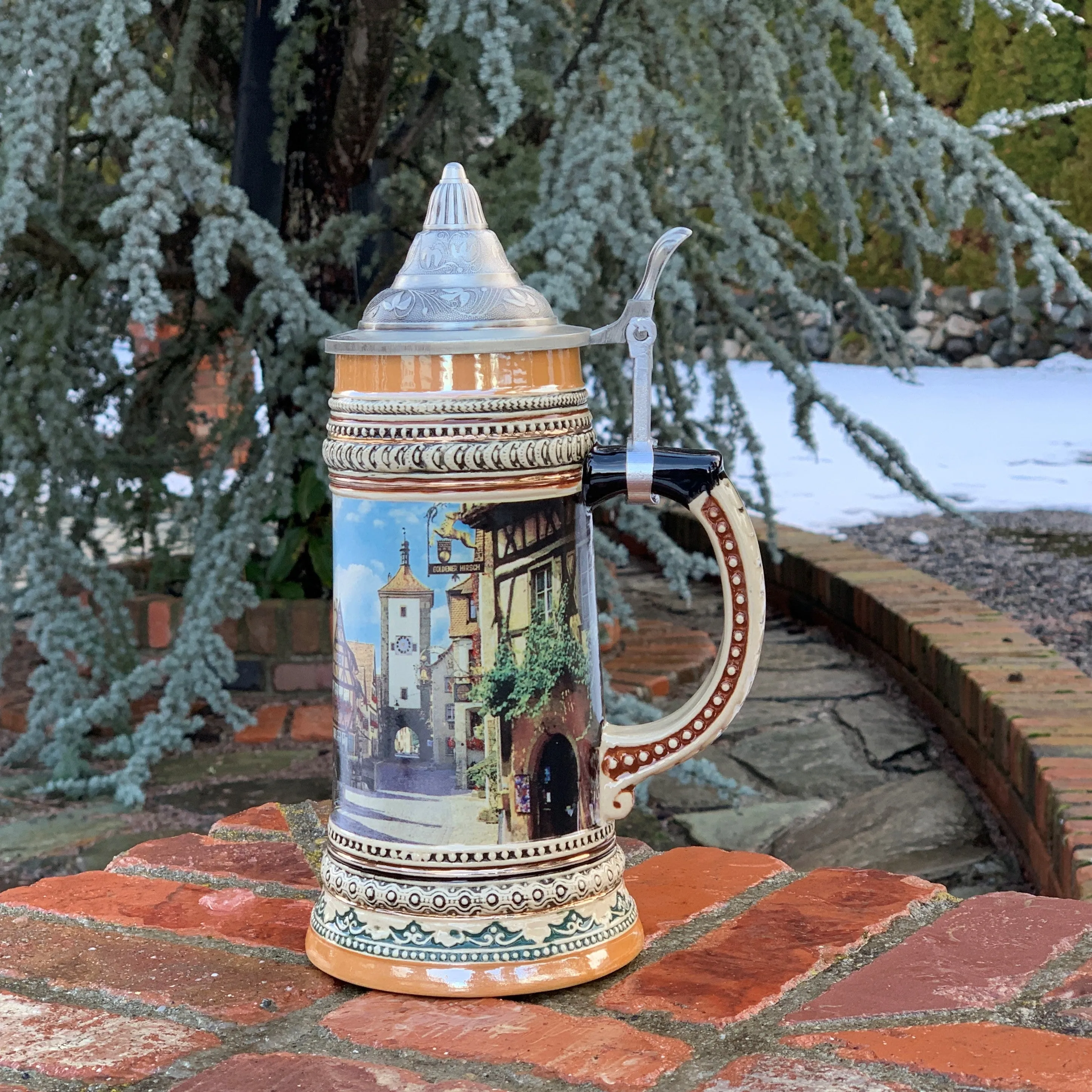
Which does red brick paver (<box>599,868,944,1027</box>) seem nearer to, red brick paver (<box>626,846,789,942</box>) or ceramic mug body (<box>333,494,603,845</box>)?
red brick paver (<box>626,846,789,942</box>)

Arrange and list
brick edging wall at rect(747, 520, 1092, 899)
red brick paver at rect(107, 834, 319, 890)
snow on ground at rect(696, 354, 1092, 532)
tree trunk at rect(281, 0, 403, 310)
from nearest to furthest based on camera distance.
→ red brick paver at rect(107, 834, 319, 890), brick edging wall at rect(747, 520, 1092, 899), tree trunk at rect(281, 0, 403, 310), snow on ground at rect(696, 354, 1092, 532)

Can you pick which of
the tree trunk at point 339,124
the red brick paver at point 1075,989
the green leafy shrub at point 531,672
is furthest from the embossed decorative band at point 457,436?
the tree trunk at point 339,124

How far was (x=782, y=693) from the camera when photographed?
3514 millimetres

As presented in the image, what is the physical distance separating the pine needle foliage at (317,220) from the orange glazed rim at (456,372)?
1.00m

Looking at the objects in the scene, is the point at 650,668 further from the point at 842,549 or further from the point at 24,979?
the point at 24,979

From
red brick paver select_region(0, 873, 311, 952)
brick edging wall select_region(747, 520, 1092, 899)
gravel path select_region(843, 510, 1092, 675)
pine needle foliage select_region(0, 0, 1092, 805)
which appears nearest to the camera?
red brick paver select_region(0, 873, 311, 952)

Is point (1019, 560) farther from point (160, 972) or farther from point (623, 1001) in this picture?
point (160, 972)

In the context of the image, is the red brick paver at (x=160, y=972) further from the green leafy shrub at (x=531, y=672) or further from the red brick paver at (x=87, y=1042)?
the green leafy shrub at (x=531, y=672)

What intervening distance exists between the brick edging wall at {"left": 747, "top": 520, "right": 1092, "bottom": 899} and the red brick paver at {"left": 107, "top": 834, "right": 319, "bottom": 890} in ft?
3.16

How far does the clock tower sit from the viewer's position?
1.14 metres

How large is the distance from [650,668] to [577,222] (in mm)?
1320

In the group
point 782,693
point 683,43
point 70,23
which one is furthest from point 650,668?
point 70,23

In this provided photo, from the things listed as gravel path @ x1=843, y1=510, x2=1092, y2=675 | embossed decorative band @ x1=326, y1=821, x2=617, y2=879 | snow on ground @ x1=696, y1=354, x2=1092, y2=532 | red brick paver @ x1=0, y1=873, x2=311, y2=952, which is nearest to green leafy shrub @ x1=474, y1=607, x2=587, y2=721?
embossed decorative band @ x1=326, y1=821, x2=617, y2=879

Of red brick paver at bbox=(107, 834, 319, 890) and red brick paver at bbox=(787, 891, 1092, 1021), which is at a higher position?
red brick paver at bbox=(107, 834, 319, 890)
